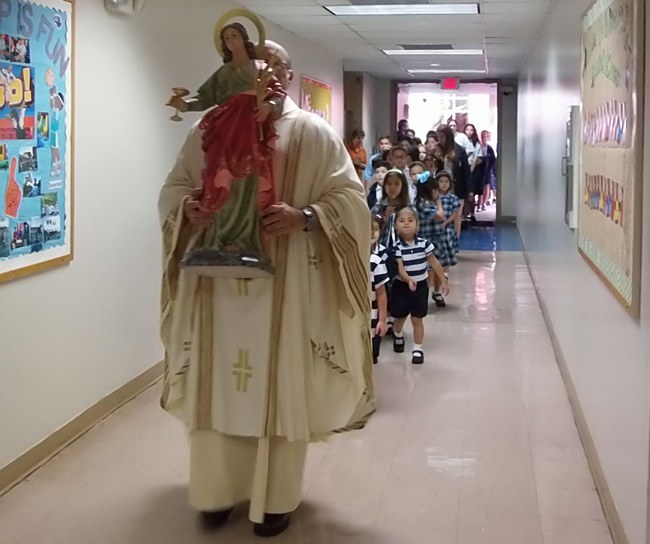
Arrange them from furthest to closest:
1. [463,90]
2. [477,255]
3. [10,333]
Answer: [463,90] → [477,255] → [10,333]

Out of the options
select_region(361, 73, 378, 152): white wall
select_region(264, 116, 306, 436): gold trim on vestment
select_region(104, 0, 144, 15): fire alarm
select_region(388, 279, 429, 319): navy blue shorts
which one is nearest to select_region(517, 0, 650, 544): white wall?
select_region(388, 279, 429, 319): navy blue shorts

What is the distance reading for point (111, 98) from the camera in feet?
14.0

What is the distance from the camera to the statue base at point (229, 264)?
108 inches

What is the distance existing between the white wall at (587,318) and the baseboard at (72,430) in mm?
2183

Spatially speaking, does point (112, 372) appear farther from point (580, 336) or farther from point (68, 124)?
→ point (580, 336)

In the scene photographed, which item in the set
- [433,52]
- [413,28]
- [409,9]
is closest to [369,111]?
[433,52]

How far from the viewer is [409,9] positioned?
6.66m

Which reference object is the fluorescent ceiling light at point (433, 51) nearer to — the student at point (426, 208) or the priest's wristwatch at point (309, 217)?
the student at point (426, 208)

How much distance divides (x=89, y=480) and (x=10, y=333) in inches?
25.2

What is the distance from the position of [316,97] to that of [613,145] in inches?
254

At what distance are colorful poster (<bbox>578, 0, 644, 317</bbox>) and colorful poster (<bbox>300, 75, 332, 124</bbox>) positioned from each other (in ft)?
15.8

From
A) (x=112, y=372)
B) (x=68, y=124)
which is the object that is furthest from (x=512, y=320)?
(x=68, y=124)

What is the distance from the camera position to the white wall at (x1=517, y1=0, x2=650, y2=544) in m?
2.51

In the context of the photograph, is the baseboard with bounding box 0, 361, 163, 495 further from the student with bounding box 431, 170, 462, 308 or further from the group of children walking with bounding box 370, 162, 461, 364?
the student with bounding box 431, 170, 462, 308
